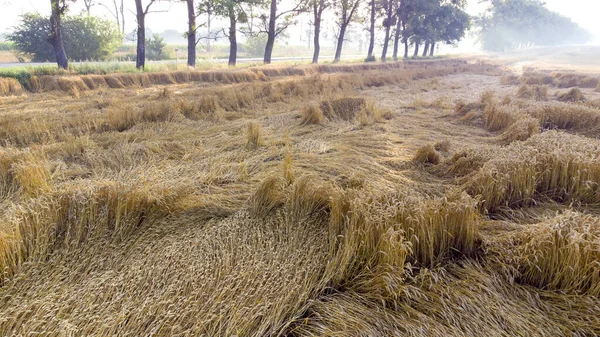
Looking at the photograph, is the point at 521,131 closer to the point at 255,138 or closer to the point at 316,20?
the point at 255,138

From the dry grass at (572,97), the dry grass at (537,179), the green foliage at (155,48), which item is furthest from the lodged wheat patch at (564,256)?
the green foliage at (155,48)

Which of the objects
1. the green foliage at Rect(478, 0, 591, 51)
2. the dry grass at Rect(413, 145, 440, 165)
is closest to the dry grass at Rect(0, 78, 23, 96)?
the dry grass at Rect(413, 145, 440, 165)

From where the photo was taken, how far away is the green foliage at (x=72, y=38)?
59.9 feet

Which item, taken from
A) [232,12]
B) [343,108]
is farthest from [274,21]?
[343,108]

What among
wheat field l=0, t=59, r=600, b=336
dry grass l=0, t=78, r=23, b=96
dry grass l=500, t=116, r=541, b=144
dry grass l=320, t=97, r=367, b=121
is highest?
dry grass l=0, t=78, r=23, b=96

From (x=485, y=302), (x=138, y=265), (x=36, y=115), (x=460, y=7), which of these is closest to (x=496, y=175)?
(x=485, y=302)

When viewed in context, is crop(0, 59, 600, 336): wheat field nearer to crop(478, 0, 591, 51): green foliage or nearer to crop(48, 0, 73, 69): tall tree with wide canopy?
crop(48, 0, 73, 69): tall tree with wide canopy

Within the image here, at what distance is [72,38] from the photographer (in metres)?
19.8

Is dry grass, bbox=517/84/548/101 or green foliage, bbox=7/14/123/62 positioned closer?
dry grass, bbox=517/84/548/101

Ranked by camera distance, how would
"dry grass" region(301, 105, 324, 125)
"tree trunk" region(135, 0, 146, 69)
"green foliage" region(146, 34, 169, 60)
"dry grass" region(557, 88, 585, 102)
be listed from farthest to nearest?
"green foliage" region(146, 34, 169, 60) → "tree trunk" region(135, 0, 146, 69) → "dry grass" region(557, 88, 585, 102) → "dry grass" region(301, 105, 324, 125)

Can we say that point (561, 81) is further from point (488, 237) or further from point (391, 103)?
point (488, 237)

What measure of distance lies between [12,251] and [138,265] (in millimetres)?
725

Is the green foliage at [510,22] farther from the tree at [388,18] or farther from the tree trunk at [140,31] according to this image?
the tree trunk at [140,31]

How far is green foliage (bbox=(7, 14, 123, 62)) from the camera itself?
1827 centimetres
